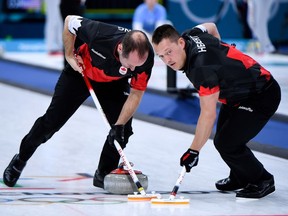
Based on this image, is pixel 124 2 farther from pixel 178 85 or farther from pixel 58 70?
pixel 178 85

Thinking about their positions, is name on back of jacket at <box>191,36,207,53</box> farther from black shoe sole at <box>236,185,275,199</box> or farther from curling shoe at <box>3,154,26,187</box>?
curling shoe at <box>3,154,26,187</box>

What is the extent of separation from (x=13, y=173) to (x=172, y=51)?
182cm

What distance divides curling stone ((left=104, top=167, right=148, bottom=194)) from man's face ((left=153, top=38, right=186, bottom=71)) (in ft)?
3.44

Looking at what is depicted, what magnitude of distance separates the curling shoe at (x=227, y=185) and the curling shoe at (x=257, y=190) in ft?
0.71

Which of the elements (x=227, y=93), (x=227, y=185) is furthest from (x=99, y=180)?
(x=227, y=93)

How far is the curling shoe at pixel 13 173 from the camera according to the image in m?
6.88

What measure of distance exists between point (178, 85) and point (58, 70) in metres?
3.03

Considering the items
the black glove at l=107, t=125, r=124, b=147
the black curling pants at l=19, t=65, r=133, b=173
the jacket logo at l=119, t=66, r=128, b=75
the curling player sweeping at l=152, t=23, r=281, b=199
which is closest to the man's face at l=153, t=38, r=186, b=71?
the curling player sweeping at l=152, t=23, r=281, b=199

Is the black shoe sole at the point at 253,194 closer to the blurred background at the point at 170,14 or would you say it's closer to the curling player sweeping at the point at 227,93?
the curling player sweeping at the point at 227,93

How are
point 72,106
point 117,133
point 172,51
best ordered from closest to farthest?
point 172,51, point 117,133, point 72,106

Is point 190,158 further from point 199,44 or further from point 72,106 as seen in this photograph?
point 72,106

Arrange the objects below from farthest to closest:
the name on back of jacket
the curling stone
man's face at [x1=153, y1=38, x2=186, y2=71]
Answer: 1. the curling stone
2. the name on back of jacket
3. man's face at [x1=153, y1=38, x2=186, y2=71]

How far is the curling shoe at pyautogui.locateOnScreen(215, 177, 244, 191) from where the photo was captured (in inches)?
269

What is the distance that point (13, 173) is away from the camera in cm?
690
